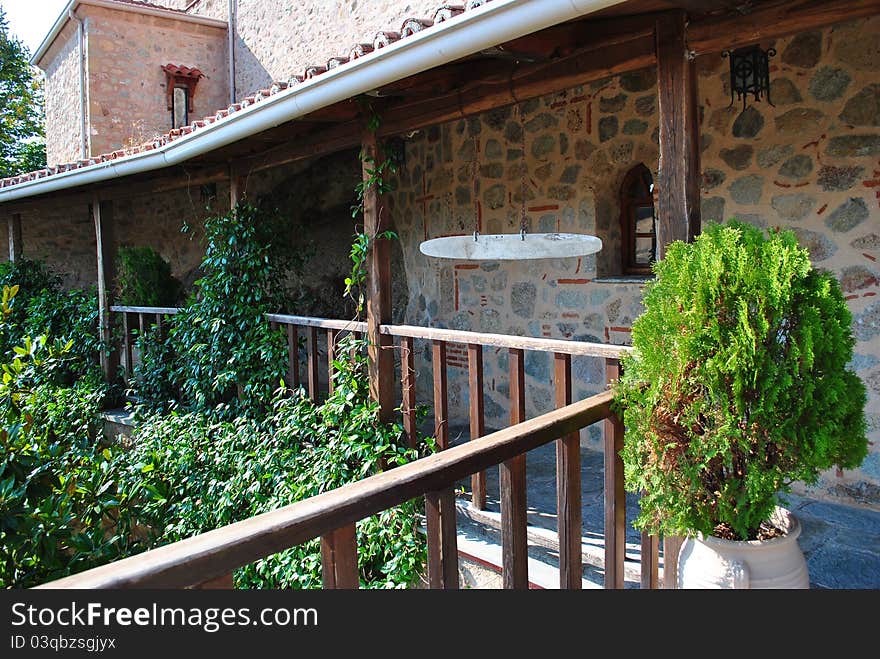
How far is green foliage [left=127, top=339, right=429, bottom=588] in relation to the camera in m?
3.66

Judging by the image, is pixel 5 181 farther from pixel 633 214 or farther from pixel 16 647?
pixel 16 647

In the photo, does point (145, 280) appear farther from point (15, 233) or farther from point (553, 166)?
point (553, 166)

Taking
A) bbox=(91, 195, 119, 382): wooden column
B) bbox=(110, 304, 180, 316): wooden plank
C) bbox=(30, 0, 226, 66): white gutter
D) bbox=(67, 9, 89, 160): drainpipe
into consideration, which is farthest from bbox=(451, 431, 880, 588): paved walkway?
bbox=(30, 0, 226, 66): white gutter

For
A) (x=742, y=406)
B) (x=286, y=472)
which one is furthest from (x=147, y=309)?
(x=742, y=406)

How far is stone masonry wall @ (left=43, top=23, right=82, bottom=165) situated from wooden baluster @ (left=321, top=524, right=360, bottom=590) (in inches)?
472

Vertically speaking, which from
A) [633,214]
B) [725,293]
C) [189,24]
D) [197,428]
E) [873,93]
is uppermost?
[189,24]

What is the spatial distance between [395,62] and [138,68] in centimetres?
1020

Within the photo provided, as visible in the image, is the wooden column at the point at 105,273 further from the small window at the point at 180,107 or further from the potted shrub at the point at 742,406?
the potted shrub at the point at 742,406

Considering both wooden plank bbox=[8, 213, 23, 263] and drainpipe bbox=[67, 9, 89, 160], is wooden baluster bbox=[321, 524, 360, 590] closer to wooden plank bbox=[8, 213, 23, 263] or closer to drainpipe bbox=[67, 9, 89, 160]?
wooden plank bbox=[8, 213, 23, 263]

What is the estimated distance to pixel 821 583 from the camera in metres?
2.86

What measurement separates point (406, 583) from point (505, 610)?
88.9 inches

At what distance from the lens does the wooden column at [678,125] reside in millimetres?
2691

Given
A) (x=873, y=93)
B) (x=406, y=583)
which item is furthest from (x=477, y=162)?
(x=406, y=583)

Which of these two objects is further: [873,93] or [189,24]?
[189,24]
